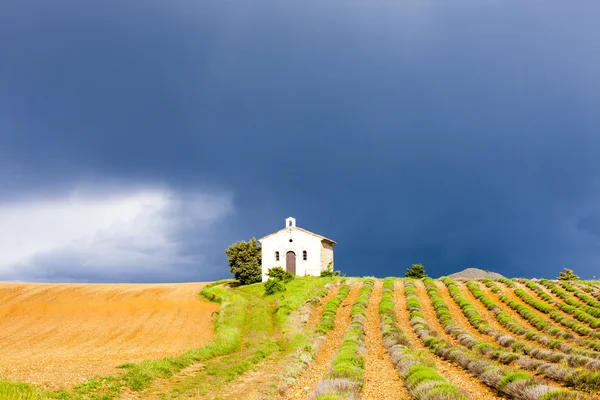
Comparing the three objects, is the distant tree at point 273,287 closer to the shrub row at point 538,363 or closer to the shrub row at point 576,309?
the shrub row at point 538,363

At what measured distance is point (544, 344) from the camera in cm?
2283

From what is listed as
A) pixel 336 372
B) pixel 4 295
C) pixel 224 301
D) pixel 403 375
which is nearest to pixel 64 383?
pixel 336 372

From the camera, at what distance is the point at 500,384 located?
12.8 meters

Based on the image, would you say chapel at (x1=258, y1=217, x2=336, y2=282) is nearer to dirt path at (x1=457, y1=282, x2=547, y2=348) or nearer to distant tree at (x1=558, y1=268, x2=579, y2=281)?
dirt path at (x1=457, y1=282, x2=547, y2=348)

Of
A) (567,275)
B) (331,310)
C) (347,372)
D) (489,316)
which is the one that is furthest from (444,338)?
(567,275)

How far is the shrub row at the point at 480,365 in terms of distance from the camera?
10452 mm

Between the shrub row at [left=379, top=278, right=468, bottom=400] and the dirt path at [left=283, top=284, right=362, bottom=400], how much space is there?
3086 mm

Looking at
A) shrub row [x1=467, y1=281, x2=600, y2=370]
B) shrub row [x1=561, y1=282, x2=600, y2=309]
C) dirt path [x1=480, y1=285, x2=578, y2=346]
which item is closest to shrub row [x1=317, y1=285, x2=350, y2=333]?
shrub row [x1=467, y1=281, x2=600, y2=370]

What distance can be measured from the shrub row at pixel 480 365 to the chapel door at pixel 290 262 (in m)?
24.4

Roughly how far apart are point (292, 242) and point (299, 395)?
1761 inches

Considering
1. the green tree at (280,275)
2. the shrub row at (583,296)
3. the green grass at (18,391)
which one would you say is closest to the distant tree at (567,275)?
the shrub row at (583,296)

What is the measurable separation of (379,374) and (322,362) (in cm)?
502

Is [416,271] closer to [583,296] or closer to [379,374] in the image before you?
[583,296]

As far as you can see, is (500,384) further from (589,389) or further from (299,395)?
(299,395)
